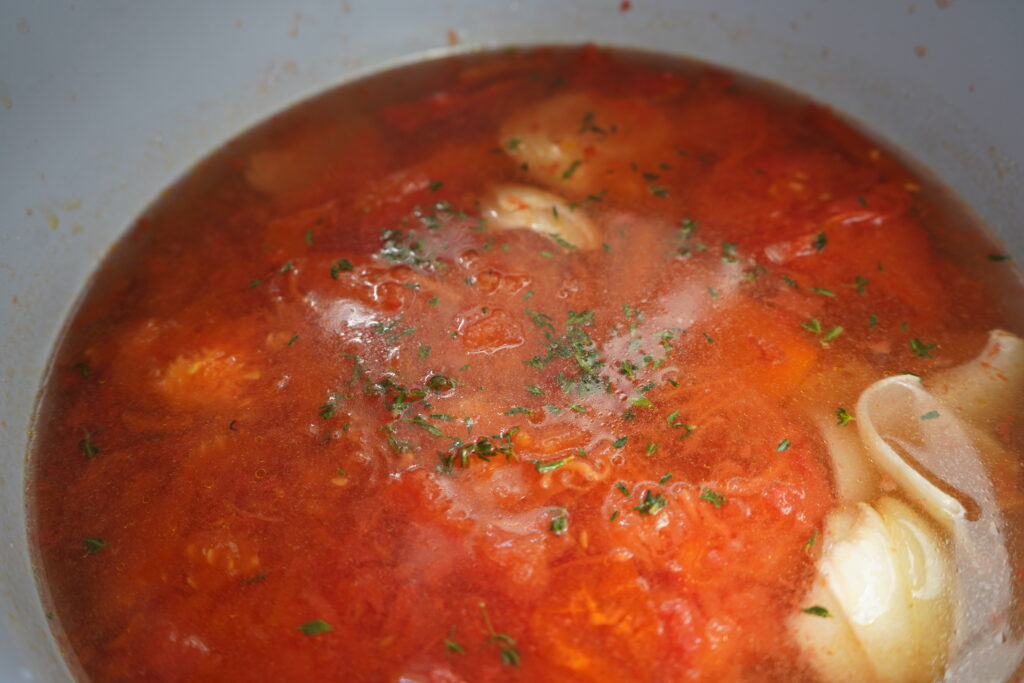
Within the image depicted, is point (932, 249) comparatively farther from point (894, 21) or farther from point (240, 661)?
point (240, 661)

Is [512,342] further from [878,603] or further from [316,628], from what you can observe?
[878,603]

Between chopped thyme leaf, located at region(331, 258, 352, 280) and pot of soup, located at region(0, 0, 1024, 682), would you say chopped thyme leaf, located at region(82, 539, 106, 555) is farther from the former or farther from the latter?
chopped thyme leaf, located at region(331, 258, 352, 280)

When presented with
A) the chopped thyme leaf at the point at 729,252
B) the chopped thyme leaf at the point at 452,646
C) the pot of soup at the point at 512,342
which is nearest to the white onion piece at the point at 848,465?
the pot of soup at the point at 512,342

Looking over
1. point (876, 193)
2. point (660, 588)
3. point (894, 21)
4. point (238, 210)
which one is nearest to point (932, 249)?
point (876, 193)

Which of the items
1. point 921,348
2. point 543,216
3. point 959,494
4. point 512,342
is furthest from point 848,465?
point 543,216

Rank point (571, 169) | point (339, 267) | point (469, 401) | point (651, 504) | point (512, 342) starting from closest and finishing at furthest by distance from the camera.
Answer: point (651, 504) < point (469, 401) < point (512, 342) < point (339, 267) < point (571, 169)

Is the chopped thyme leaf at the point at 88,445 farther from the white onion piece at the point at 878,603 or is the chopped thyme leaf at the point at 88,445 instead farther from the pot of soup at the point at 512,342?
the white onion piece at the point at 878,603
